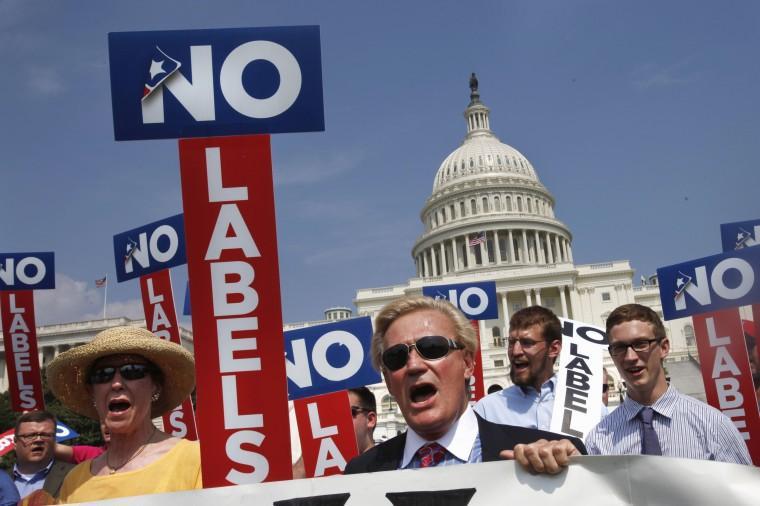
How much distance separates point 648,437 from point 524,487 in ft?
5.52

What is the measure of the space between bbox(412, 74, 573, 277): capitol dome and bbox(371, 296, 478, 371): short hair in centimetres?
8303

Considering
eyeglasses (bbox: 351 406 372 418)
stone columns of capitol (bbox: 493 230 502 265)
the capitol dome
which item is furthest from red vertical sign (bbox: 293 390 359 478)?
stone columns of capitol (bbox: 493 230 502 265)

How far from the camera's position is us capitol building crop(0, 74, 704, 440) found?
76.0 meters

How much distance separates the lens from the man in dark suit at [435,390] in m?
2.98

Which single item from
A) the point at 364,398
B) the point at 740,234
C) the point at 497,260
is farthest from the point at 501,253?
the point at 364,398

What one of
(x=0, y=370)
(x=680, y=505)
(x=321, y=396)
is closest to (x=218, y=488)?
(x=680, y=505)

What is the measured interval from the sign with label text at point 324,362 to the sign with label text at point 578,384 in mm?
1924

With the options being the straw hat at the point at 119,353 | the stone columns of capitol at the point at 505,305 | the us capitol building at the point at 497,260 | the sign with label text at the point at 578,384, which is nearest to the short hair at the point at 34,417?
the straw hat at the point at 119,353

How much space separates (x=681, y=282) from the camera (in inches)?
352

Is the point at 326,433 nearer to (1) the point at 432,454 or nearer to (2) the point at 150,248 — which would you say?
(2) the point at 150,248

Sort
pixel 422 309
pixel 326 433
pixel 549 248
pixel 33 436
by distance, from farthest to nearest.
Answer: pixel 549 248 < pixel 326 433 < pixel 33 436 < pixel 422 309

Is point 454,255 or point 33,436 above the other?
point 454,255

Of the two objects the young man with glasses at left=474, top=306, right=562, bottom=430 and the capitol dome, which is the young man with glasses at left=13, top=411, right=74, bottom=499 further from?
the capitol dome

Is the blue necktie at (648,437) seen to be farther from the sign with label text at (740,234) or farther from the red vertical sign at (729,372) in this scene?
the sign with label text at (740,234)
